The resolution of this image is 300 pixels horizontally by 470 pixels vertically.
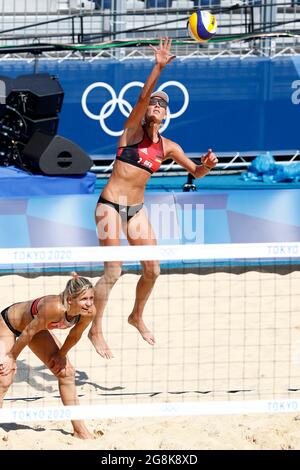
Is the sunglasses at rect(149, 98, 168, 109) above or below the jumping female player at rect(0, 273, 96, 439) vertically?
above

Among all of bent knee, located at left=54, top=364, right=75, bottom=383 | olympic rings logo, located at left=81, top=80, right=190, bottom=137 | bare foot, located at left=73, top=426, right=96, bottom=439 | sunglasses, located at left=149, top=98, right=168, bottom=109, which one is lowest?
bare foot, located at left=73, top=426, right=96, bottom=439

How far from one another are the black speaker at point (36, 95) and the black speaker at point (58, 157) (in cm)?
32

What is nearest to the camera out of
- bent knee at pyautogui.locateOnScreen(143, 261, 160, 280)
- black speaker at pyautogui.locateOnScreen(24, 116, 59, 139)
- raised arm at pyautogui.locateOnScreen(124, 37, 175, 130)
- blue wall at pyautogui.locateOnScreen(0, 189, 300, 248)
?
raised arm at pyautogui.locateOnScreen(124, 37, 175, 130)

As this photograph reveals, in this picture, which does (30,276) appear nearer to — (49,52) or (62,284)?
(62,284)

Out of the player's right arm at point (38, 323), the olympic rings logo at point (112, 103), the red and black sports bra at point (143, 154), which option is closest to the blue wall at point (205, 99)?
the olympic rings logo at point (112, 103)


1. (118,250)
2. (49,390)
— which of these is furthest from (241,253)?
(49,390)

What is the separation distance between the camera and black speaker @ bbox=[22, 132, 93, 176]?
33.5 feet

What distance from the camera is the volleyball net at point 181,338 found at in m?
5.95

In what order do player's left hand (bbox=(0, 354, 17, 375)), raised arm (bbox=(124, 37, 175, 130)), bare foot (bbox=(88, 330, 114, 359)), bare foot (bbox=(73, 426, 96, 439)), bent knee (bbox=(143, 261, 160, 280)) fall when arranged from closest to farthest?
player's left hand (bbox=(0, 354, 17, 375)) < bare foot (bbox=(73, 426, 96, 439)) < raised arm (bbox=(124, 37, 175, 130)) < bare foot (bbox=(88, 330, 114, 359)) < bent knee (bbox=(143, 261, 160, 280))

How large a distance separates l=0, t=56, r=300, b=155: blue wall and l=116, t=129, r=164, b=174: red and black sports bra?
11.1ft

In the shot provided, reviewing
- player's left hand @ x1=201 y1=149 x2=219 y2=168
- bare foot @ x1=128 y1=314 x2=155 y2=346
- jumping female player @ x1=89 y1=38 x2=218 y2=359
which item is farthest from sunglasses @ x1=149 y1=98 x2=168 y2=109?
bare foot @ x1=128 y1=314 x2=155 y2=346

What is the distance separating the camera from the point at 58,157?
1027 cm

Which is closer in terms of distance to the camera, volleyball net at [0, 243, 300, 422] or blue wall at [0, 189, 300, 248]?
volleyball net at [0, 243, 300, 422]

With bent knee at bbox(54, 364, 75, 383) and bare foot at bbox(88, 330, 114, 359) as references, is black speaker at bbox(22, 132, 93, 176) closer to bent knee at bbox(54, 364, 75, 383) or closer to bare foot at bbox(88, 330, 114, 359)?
bare foot at bbox(88, 330, 114, 359)
